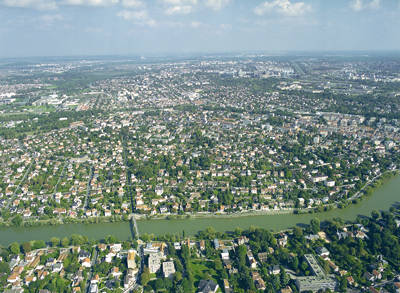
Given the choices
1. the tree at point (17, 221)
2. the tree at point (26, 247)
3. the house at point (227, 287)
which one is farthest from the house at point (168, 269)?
the tree at point (17, 221)

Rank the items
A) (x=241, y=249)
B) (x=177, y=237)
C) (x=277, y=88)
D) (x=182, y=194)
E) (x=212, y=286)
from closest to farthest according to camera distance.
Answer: (x=212, y=286) < (x=241, y=249) < (x=177, y=237) < (x=182, y=194) < (x=277, y=88)

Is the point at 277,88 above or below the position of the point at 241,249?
above

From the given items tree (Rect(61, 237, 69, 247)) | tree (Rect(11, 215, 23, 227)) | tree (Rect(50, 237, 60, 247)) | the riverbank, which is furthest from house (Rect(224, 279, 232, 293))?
tree (Rect(11, 215, 23, 227))

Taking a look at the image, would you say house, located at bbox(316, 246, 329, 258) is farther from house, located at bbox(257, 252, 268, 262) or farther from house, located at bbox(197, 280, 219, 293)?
house, located at bbox(197, 280, 219, 293)

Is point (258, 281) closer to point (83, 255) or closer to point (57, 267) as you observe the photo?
point (83, 255)

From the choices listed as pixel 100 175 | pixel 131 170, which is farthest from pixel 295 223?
pixel 100 175

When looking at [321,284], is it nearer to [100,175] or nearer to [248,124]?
[100,175]
